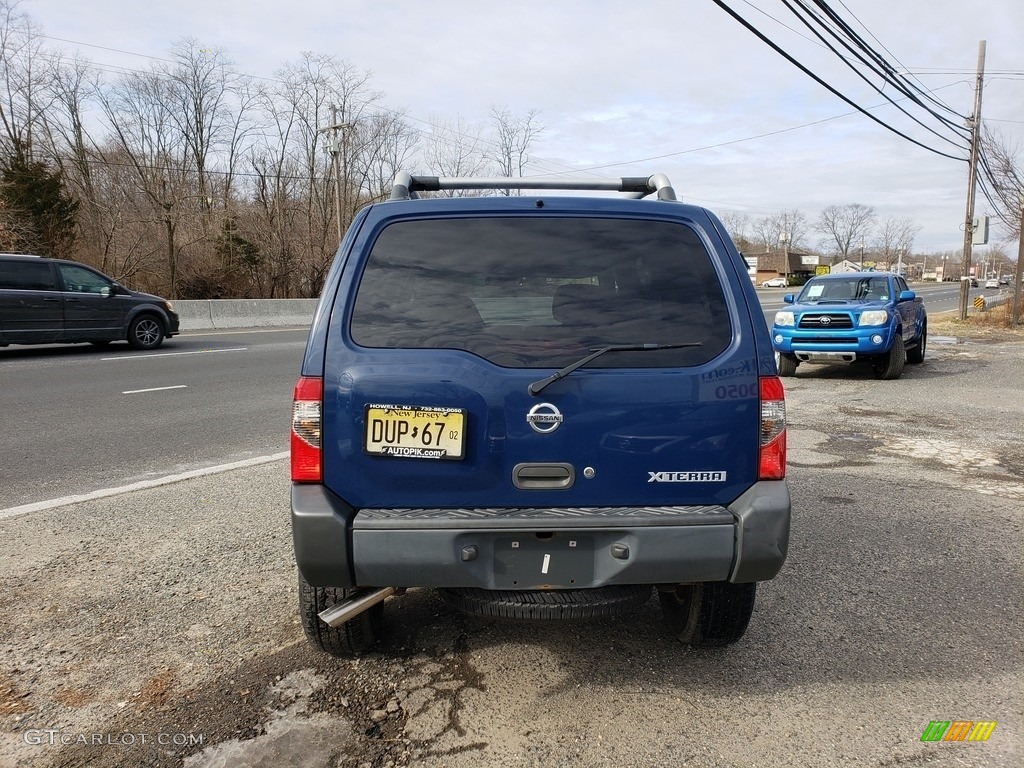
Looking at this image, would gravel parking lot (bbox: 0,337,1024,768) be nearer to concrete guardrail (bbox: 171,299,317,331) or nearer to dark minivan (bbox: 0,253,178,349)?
dark minivan (bbox: 0,253,178,349)

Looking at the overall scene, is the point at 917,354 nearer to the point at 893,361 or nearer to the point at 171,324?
the point at 893,361

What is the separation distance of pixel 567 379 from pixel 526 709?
125 cm

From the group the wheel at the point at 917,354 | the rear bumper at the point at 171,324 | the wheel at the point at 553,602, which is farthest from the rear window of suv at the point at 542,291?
the rear bumper at the point at 171,324

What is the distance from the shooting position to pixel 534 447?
252 cm

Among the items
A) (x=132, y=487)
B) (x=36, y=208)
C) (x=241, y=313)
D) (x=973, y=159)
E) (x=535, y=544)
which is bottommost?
(x=132, y=487)

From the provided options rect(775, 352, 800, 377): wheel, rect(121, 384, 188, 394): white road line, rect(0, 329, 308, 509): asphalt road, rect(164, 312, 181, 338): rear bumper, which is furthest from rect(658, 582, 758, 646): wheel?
rect(164, 312, 181, 338): rear bumper

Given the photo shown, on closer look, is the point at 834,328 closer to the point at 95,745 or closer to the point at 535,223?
the point at 535,223

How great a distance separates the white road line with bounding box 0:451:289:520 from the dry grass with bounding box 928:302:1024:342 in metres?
19.1

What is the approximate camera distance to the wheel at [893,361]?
11258 millimetres

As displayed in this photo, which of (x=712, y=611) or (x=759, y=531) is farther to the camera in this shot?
(x=712, y=611)

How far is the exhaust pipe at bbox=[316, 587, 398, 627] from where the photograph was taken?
8.77 ft

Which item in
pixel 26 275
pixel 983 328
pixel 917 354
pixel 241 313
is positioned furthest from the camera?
pixel 241 313

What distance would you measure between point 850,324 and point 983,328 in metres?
14.1

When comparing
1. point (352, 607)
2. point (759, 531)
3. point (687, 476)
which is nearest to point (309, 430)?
point (352, 607)
